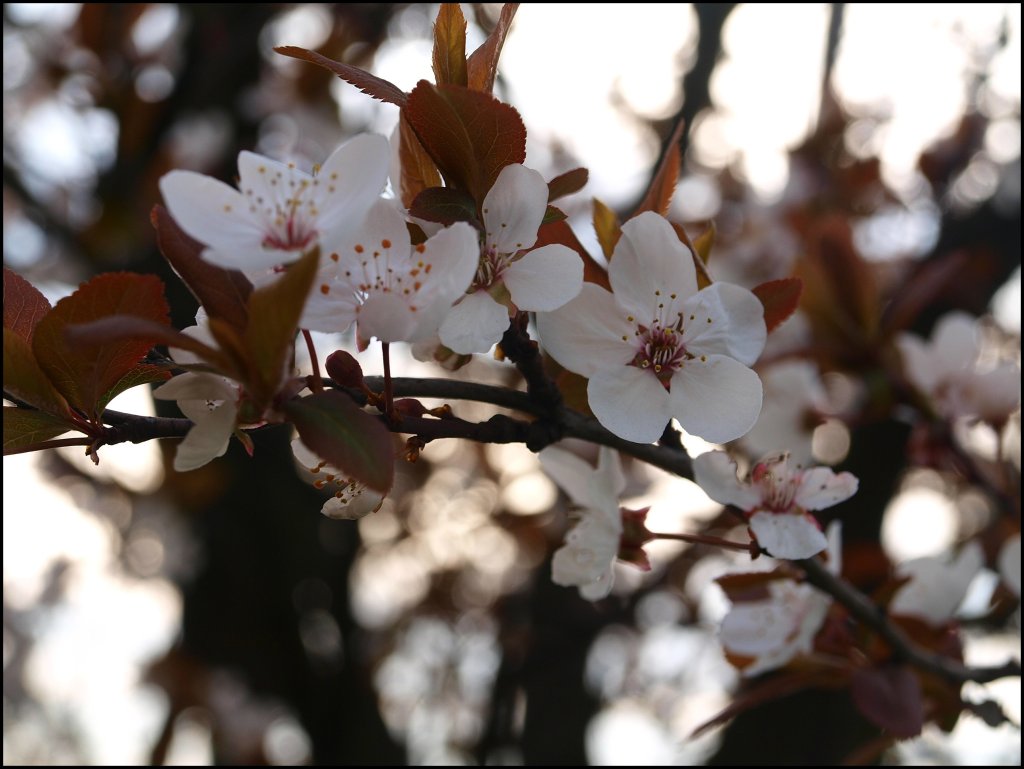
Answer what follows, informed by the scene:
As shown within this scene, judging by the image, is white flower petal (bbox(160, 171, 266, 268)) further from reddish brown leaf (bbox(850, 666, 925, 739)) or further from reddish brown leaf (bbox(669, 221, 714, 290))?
reddish brown leaf (bbox(850, 666, 925, 739))

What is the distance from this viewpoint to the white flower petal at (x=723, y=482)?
65 cm

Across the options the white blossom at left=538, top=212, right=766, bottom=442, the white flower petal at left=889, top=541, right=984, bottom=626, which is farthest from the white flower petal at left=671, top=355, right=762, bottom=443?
the white flower petal at left=889, top=541, right=984, bottom=626

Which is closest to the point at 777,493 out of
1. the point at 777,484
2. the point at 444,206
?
the point at 777,484

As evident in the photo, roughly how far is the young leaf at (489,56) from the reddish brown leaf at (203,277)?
21 cm

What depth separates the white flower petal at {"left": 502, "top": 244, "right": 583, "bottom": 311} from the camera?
565 millimetres

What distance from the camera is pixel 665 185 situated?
0.68 meters

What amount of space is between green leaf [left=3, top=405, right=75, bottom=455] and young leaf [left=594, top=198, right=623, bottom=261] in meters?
0.38

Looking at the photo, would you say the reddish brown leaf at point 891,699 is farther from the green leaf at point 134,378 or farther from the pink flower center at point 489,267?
the green leaf at point 134,378

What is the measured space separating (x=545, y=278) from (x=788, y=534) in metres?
0.26

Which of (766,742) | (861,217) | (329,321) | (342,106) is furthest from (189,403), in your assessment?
(861,217)

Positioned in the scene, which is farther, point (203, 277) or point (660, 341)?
point (660, 341)

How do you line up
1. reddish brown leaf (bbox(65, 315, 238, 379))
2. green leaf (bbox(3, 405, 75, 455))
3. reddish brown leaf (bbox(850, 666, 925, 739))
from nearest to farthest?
reddish brown leaf (bbox(65, 315, 238, 379))
green leaf (bbox(3, 405, 75, 455))
reddish brown leaf (bbox(850, 666, 925, 739))

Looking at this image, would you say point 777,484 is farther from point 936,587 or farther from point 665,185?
point 936,587

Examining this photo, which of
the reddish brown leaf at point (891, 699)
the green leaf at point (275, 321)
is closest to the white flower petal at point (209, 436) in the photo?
the green leaf at point (275, 321)
